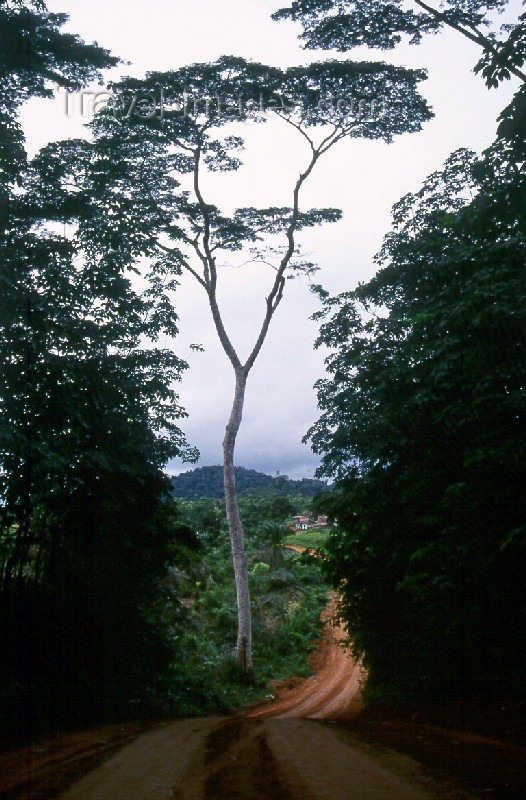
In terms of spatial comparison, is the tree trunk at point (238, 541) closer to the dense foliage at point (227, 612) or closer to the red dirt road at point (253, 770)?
the dense foliage at point (227, 612)

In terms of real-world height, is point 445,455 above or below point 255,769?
above

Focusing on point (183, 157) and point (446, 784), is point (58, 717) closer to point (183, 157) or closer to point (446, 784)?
point (446, 784)

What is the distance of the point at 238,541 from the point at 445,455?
11.0m

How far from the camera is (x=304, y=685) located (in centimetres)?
2420

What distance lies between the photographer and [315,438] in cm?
1714

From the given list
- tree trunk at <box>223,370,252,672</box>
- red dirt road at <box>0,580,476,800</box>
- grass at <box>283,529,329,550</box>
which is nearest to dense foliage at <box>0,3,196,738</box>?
red dirt road at <box>0,580,476,800</box>

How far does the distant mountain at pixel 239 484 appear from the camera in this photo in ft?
220

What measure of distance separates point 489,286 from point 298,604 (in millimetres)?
29321

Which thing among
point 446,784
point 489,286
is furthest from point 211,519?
point 446,784

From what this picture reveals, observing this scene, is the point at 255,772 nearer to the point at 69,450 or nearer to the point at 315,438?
the point at 69,450

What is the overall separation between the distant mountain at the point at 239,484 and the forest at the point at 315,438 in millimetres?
41378

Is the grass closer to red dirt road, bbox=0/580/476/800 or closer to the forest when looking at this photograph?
the forest

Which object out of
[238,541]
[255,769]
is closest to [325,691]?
[238,541]

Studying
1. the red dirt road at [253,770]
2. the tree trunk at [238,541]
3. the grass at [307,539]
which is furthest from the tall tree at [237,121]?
the grass at [307,539]
